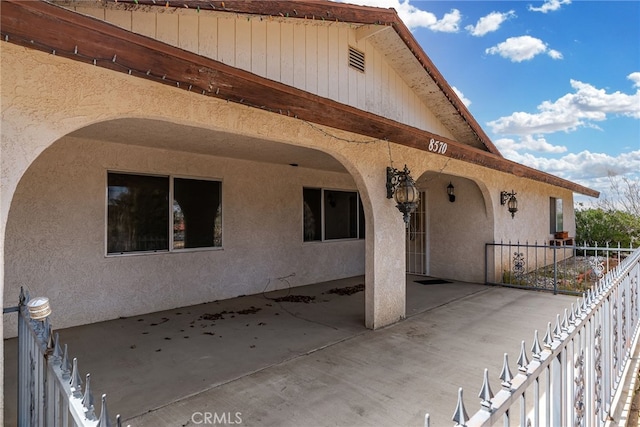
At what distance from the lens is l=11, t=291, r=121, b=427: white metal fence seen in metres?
1.54

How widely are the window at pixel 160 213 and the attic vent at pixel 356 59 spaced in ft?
12.8

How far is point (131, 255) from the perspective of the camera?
6.51 meters

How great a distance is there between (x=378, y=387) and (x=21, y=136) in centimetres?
400

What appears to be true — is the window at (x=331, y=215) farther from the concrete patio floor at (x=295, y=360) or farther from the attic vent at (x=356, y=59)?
the attic vent at (x=356, y=59)

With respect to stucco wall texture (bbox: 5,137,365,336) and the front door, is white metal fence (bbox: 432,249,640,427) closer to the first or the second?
stucco wall texture (bbox: 5,137,365,336)

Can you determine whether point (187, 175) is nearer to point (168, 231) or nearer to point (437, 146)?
point (168, 231)

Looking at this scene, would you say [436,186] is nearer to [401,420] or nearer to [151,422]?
[401,420]

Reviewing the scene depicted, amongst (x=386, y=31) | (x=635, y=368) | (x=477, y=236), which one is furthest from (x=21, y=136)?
(x=477, y=236)

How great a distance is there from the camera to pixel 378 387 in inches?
152

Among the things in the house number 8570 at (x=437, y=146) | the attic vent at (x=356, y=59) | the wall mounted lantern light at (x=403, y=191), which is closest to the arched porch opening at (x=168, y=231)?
the wall mounted lantern light at (x=403, y=191)

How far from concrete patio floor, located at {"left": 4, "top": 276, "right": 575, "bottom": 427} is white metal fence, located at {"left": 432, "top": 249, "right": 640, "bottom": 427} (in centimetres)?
107

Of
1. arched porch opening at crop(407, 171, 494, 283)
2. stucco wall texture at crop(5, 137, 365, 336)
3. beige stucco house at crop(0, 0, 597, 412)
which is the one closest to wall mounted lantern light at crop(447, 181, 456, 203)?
arched porch opening at crop(407, 171, 494, 283)

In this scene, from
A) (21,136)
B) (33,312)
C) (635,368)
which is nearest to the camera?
(33,312)

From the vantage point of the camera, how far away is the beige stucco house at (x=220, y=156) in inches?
108
